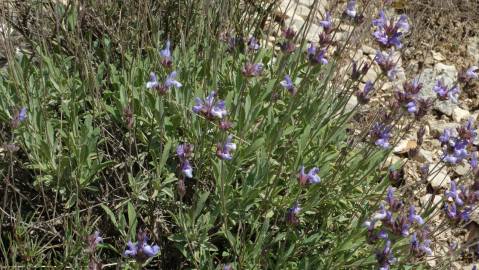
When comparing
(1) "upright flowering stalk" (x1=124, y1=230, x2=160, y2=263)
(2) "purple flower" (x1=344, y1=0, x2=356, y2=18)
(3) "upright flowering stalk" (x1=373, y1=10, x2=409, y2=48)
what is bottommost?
(1) "upright flowering stalk" (x1=124, y1=230, x2=160, y2=263)

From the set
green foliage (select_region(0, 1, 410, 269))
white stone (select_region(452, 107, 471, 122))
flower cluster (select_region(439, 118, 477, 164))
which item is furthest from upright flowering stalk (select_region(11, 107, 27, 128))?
white stone (select_region(452, 107, 471, 122))

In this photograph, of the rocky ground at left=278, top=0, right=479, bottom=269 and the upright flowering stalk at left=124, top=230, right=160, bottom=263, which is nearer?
the upright flowering stalk at left=124, top=230, right=160, bottom=263

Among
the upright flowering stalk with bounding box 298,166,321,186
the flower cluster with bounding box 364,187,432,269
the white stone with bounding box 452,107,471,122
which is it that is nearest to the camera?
the flower cluster with bounding box 364,187,432,269

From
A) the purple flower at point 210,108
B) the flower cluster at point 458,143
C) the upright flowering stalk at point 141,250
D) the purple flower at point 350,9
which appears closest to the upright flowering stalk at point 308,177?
the purple flower at point 210,108

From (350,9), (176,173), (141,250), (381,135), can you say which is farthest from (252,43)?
(141,250)

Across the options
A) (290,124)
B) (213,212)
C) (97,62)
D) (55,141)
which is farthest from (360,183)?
(97,62)

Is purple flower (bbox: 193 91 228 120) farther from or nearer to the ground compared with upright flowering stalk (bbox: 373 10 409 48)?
nearer to the ground

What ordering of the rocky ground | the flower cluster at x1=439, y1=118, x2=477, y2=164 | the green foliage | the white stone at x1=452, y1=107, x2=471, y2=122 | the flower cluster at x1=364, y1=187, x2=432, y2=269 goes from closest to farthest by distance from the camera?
the flower cluster at x1=364, y1=187, x2=432, y2=269
the flower cluster at x1=439, y1=118, x2=477, y2=164
the green foliage
the rocky ground
the white stone at x1=452, y1=107, x2=471, y2=122

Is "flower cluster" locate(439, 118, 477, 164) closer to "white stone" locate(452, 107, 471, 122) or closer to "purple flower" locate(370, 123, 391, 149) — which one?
"purple flower" locate(370, 123, 391, 149)
